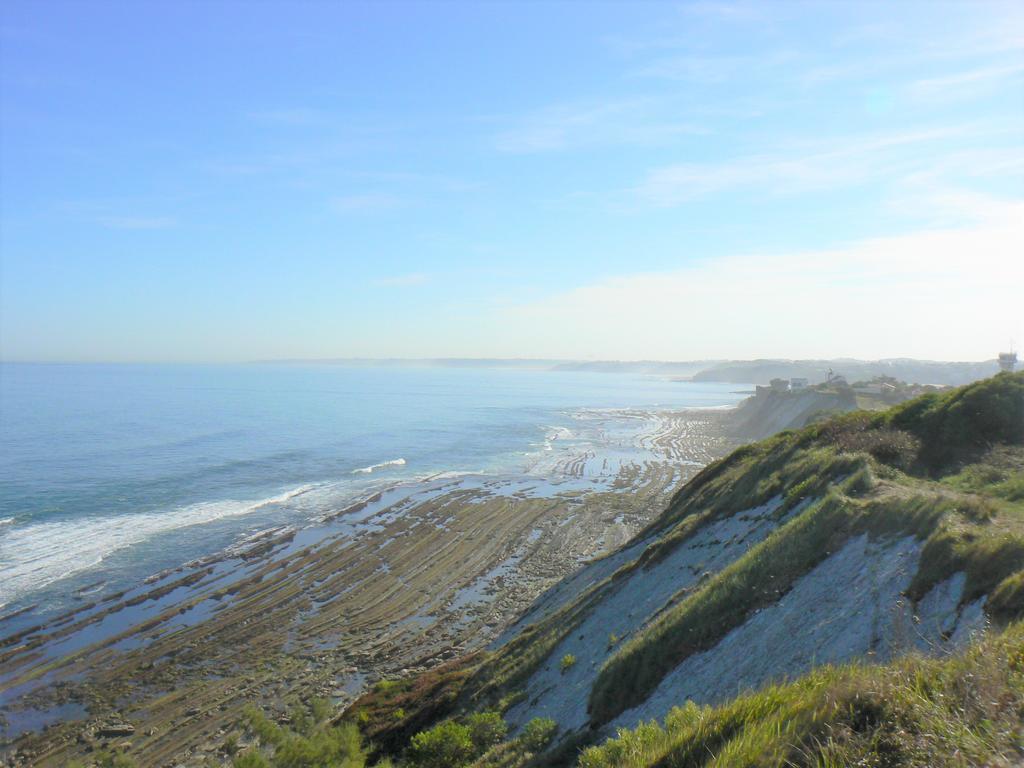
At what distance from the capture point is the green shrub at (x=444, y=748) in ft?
38.5

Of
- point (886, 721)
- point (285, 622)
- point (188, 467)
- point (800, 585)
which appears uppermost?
point (886, 721)

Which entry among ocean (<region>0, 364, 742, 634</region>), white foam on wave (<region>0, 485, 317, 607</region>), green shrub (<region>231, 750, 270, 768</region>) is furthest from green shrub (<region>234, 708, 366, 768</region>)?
white foam on wave (<region>0, 485, 317, 607</region>)

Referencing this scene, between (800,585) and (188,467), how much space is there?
2335 inches

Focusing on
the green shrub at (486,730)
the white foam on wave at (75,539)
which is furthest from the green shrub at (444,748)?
the white foam on wave at (75,539)

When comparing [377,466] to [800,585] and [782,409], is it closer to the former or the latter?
[800,585]

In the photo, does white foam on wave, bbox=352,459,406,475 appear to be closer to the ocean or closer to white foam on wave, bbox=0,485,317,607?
the ocean

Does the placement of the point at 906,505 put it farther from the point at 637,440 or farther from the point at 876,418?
the point at 637,440

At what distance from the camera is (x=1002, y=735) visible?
3.89 metres

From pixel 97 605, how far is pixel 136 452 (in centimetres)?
4146

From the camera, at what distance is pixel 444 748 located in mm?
11984

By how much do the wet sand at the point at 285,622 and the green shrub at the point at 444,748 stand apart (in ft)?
29.6

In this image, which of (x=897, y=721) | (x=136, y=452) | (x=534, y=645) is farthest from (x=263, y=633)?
(x=136, y=452)

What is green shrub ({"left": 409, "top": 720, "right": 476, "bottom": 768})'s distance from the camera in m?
11.7

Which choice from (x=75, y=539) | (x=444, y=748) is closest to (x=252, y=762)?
(x=444, y=748)
